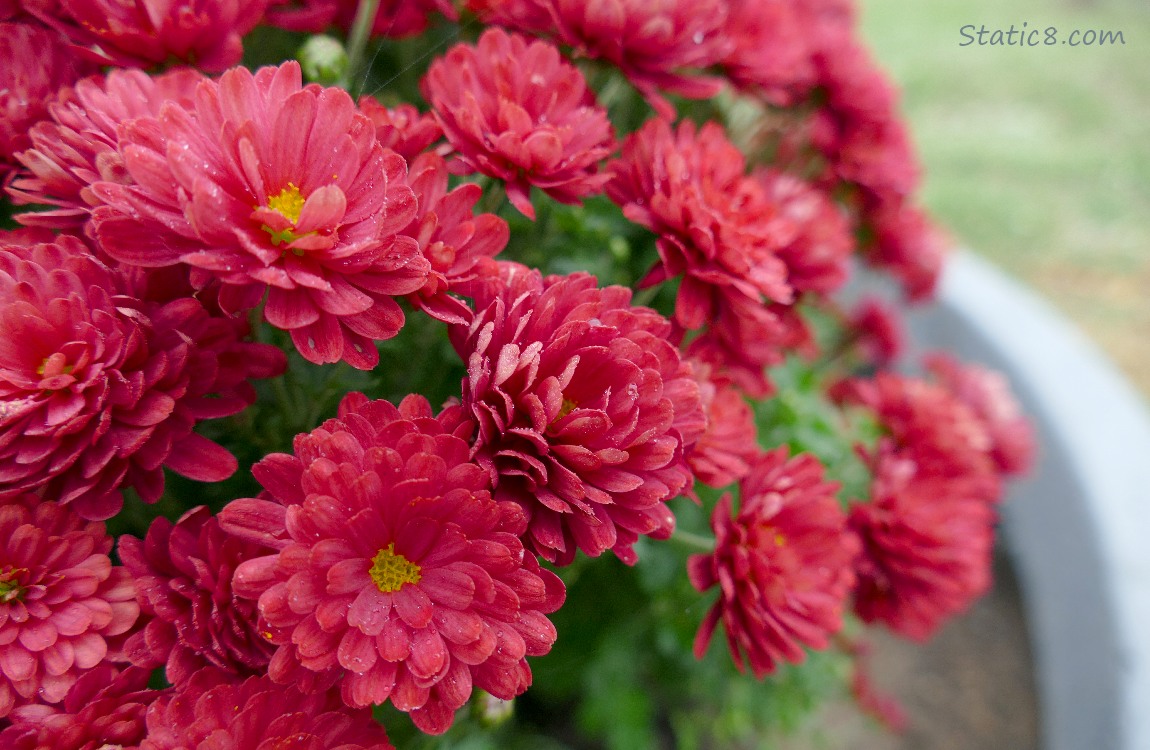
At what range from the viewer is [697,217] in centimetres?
68

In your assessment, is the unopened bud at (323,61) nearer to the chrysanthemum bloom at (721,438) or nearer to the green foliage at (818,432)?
the chrysanthemum bloom at (721,438)

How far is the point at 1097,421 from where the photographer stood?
1.62m

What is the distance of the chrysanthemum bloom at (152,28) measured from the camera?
0.65 m

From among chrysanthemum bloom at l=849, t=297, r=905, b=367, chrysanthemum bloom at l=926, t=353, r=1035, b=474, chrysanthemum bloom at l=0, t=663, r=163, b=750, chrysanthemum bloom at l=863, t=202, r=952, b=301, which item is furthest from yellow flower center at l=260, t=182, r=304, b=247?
chrysanthemum bloom at l=849, t=297, r=905, b=367

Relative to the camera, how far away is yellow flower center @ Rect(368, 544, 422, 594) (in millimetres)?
542

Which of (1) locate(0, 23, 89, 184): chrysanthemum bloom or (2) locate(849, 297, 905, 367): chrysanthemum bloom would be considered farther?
(2) locate(849, 297, 905, 367): chrysanthemum bloom

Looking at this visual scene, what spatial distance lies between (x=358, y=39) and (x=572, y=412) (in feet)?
1.84

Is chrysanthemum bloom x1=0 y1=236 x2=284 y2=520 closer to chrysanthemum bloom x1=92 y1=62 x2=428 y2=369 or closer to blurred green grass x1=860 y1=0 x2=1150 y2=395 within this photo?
chrysanthemum bloom x1=92 y1=62 x2=428 y2=369

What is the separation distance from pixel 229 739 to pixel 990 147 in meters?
3.47

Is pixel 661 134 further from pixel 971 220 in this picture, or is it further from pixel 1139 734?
pixel 971 220

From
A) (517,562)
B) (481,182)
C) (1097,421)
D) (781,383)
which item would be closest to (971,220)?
(1097,421)

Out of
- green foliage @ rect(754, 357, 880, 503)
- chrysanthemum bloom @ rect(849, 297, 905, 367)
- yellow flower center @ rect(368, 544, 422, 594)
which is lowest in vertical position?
yellow flower center @ rect(368, 544, 422, 594)

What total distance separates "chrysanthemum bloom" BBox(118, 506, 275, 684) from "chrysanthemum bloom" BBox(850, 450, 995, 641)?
0.71 meters

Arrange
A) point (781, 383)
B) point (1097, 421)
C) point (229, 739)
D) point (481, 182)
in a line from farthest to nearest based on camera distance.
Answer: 1. point (1097, 421)
2. point (781, 383)
3. point (481, 182)
4. point (229, 739)
